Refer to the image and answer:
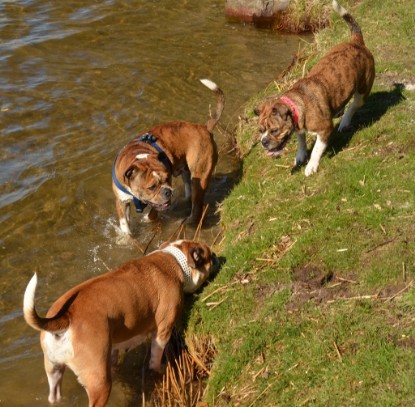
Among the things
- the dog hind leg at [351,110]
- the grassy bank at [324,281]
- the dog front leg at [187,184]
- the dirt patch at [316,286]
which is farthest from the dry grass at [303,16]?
the dirt patch at [316,286]

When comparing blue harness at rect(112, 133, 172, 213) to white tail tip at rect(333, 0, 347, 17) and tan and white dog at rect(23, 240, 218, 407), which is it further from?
white tail tip at rect(333, 0, 347, 17)

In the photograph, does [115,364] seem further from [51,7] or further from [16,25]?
[51,7]

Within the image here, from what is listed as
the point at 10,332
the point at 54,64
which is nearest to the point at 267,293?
the point at 10,332

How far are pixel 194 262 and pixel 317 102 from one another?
268 cm

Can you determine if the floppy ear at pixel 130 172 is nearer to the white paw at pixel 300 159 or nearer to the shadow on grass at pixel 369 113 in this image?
the white paw at pixel 300 159

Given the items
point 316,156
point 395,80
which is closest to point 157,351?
point 316,156

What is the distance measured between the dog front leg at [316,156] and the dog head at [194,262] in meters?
1.92

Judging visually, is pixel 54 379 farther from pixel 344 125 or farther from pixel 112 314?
pixel 344 125

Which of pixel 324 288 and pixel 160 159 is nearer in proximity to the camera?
pixel 324 288

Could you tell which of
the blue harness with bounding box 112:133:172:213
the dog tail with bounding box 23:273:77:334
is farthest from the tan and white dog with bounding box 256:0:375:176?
the dog tail with bounding box 23:273:77:334

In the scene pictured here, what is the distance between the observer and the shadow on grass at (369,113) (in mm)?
8461

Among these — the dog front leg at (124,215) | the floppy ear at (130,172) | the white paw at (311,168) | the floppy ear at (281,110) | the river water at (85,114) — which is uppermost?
the floppy ear at (281,110)

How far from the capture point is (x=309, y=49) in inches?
511

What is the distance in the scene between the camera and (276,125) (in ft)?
24.5
